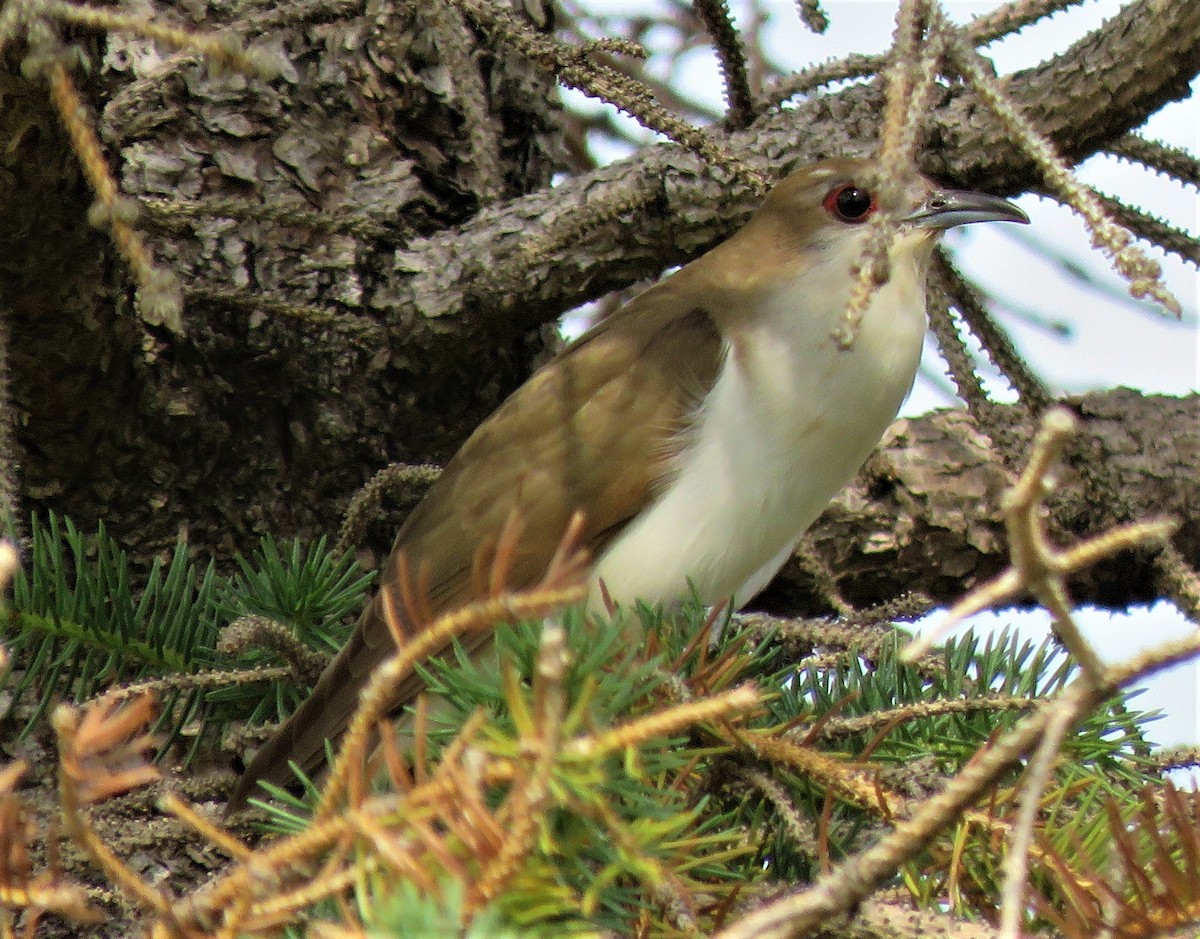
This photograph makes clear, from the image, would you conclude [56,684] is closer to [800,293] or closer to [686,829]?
[686,829]

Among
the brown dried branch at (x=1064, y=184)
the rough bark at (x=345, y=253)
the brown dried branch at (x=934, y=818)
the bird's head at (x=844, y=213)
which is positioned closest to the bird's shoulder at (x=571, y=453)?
the rough bark at (x=345, y=253)

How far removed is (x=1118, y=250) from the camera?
1012 mm

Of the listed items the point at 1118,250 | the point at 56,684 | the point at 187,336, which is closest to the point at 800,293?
the point at 187,336

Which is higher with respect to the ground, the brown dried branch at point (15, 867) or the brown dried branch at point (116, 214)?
the brown dried branch at point (116, 214)

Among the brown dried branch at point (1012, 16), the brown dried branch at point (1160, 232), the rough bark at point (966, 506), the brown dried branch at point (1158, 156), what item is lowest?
the rough bark at point (966, 506)

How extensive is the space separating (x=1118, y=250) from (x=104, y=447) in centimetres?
209

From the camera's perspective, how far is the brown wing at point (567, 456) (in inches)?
112

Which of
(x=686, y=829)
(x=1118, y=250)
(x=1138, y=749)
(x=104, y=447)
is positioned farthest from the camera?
(x=104, y=447)


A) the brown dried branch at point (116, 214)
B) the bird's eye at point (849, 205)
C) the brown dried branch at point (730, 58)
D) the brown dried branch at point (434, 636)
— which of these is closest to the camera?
the brown dried branch at point (434, 636)

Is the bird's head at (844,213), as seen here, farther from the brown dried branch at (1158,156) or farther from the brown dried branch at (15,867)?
the brown dried branch at (15,867)

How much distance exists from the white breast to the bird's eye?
27cm

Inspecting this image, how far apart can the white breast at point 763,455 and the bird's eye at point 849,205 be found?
27 centimetres

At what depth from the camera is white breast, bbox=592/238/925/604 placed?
2.80 m

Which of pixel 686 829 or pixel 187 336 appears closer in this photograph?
pixel 686 829
